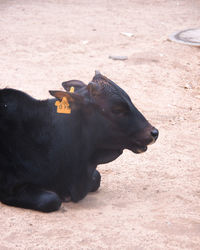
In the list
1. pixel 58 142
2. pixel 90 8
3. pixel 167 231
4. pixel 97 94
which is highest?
pixel 97 94

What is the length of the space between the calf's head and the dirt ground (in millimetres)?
590

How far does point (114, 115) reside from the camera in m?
4.35

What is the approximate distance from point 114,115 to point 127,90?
11.9ft

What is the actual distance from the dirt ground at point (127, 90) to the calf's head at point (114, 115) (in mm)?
590

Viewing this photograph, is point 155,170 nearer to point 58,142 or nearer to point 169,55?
point 58,142

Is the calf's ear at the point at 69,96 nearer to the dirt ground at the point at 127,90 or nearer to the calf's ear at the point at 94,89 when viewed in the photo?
the calf's ear at the point at 94,89

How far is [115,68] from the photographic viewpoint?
8844mm

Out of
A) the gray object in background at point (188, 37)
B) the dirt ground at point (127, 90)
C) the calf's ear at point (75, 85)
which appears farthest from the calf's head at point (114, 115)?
the gray object in background at point (188, 37)

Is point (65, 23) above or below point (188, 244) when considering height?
below

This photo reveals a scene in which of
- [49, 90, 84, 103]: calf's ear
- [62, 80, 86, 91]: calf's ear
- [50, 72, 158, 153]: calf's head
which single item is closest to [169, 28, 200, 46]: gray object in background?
[62, 80, 86, 91]: calf's ear

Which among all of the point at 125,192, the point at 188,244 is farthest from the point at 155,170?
the point at 188,244

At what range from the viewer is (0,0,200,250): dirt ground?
403 cm

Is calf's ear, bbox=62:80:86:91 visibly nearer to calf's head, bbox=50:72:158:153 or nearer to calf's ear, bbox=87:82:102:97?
calf's head, bbox=50:72:158:153

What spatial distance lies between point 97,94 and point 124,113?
264 mm
